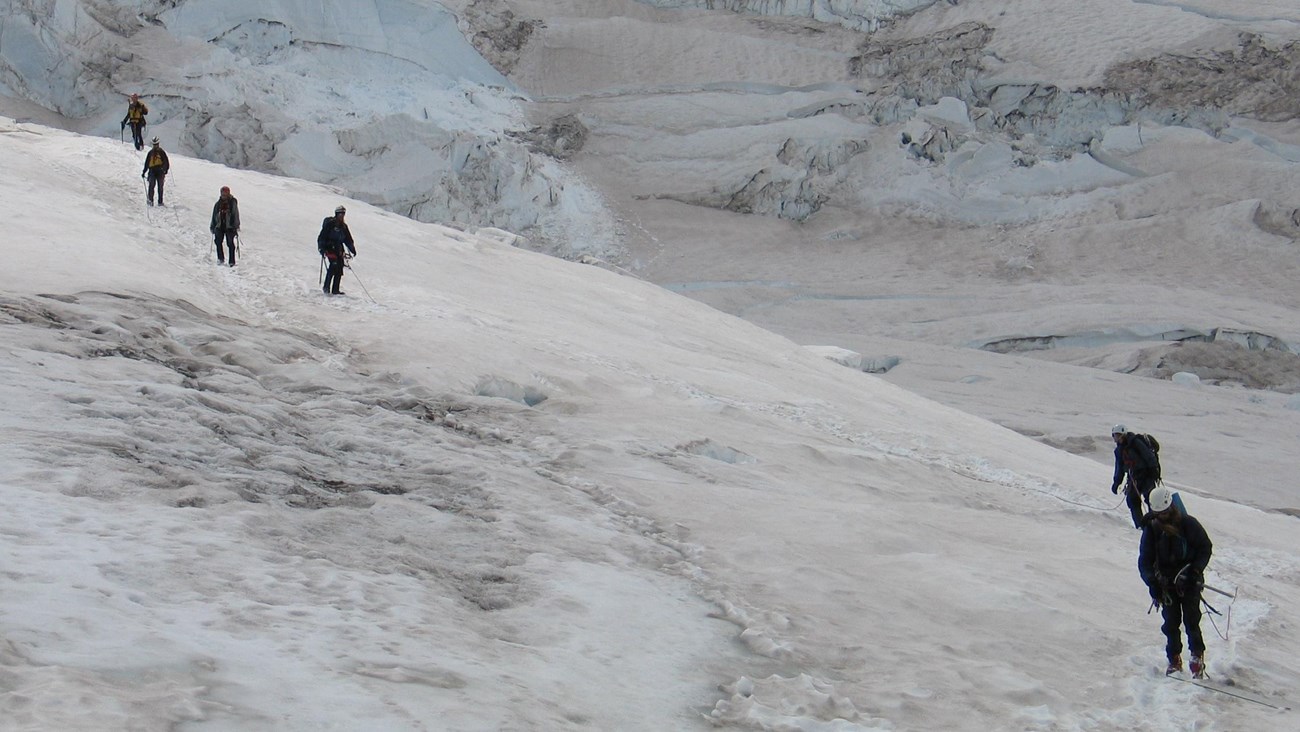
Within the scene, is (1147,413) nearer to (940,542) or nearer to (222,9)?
(940,542)

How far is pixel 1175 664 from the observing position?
22.5 ft

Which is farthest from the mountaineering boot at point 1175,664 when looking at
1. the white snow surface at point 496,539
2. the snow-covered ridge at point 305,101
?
the snow-covered ridge at point 305,101

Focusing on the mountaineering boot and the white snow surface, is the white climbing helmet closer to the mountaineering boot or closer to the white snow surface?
the mountaineering boot

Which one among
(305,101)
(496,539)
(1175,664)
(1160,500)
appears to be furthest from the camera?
(305,101)

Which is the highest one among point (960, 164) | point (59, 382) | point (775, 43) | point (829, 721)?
point (775, 43)

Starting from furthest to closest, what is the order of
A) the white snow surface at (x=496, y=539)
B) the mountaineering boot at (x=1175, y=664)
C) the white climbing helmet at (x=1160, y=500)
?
the mountaineering boot at (x=1175, y=664) → the white climbing helmet at (x=1160, y=500) → the white snow surface at (x=496, y=539)

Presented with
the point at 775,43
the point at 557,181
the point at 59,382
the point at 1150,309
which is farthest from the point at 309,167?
the point at 59,382

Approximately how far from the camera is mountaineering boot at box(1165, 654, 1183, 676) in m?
6.86

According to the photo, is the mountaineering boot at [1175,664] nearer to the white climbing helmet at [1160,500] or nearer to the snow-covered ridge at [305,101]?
the white climbing helmet at [1160,500]

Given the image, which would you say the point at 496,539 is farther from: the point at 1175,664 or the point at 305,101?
the point at 305,101

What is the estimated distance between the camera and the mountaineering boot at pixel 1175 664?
6.86 metres

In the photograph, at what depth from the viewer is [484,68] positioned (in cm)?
4456

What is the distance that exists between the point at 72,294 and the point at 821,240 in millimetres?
31338

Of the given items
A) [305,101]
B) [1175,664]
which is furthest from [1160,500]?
[305,101]
